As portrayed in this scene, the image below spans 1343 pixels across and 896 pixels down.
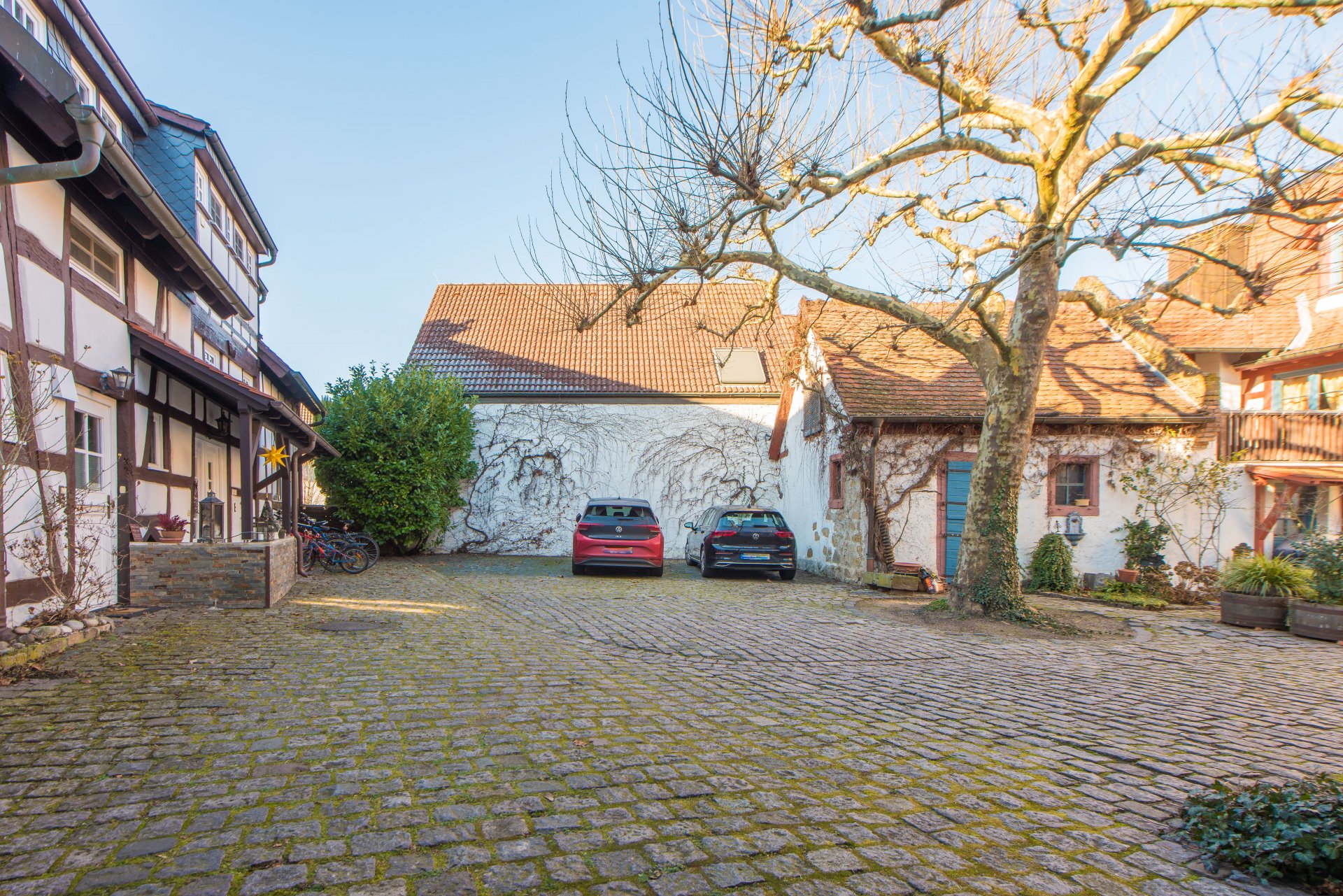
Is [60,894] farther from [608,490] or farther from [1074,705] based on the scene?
[608,490]

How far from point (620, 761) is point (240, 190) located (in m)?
15.5

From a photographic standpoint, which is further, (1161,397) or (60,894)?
(1161,397)

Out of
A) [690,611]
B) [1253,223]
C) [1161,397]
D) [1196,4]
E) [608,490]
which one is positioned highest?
[1196,4]

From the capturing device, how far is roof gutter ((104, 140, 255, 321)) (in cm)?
782

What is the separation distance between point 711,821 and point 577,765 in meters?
0.94

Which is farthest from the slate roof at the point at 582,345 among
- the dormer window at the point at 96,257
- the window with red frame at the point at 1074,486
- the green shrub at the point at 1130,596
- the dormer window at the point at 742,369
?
the dormer window at the point at 96,257

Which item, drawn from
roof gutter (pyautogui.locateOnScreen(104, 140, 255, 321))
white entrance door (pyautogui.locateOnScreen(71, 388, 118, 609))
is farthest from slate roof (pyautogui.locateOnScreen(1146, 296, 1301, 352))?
white entrance door (pyautogui.locateOnScreen(71, 388, 118, 609))

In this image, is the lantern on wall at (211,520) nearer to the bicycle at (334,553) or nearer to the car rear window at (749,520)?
the bicycle at (334,553)

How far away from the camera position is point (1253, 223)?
28.0 ft

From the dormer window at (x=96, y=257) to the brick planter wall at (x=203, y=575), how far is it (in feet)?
10.2

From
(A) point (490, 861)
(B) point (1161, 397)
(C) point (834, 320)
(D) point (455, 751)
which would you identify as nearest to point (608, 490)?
(C) point (834, 320)

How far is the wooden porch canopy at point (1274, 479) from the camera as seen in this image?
1568cm

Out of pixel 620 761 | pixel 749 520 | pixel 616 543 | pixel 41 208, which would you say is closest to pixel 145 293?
pixel 41 208

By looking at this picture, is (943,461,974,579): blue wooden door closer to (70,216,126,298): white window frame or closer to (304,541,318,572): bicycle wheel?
(304,541,318,572): bicycle wheel
